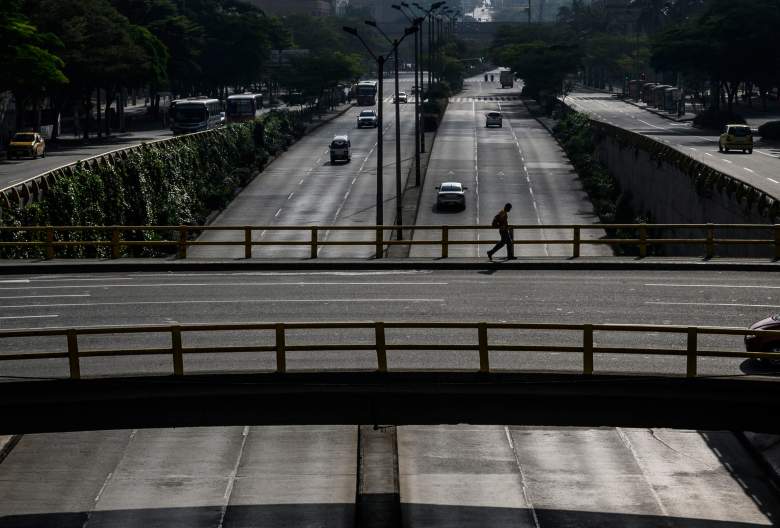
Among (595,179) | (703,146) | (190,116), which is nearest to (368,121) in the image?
(190,116)

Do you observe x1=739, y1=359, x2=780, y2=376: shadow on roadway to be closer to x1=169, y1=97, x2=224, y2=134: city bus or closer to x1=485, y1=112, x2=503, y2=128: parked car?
x1=169, y1=97, x2=224, y2=134: city bus

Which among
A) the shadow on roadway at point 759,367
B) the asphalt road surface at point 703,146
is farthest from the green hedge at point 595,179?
the shadow on roadway at point 759,367

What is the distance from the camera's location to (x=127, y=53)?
11444 cm

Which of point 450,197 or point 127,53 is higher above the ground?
point 127,53

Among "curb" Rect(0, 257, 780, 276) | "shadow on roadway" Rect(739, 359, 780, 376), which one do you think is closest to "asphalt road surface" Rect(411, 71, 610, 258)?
"curb" Rect(0, 257, 780, 276)

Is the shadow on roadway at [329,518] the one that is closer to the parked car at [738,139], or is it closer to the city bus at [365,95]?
the parked car at [738,139]

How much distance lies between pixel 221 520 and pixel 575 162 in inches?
3119

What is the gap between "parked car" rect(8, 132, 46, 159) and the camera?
3388 inches

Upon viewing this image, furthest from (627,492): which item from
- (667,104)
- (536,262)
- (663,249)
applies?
(667,104)

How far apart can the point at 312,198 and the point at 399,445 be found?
55.9 metres

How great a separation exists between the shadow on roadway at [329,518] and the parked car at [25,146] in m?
60.2

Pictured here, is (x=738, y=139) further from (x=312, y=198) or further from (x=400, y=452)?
(x=400, y=452)

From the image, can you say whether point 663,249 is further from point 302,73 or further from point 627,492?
point 302,73

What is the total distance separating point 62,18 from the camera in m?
107
